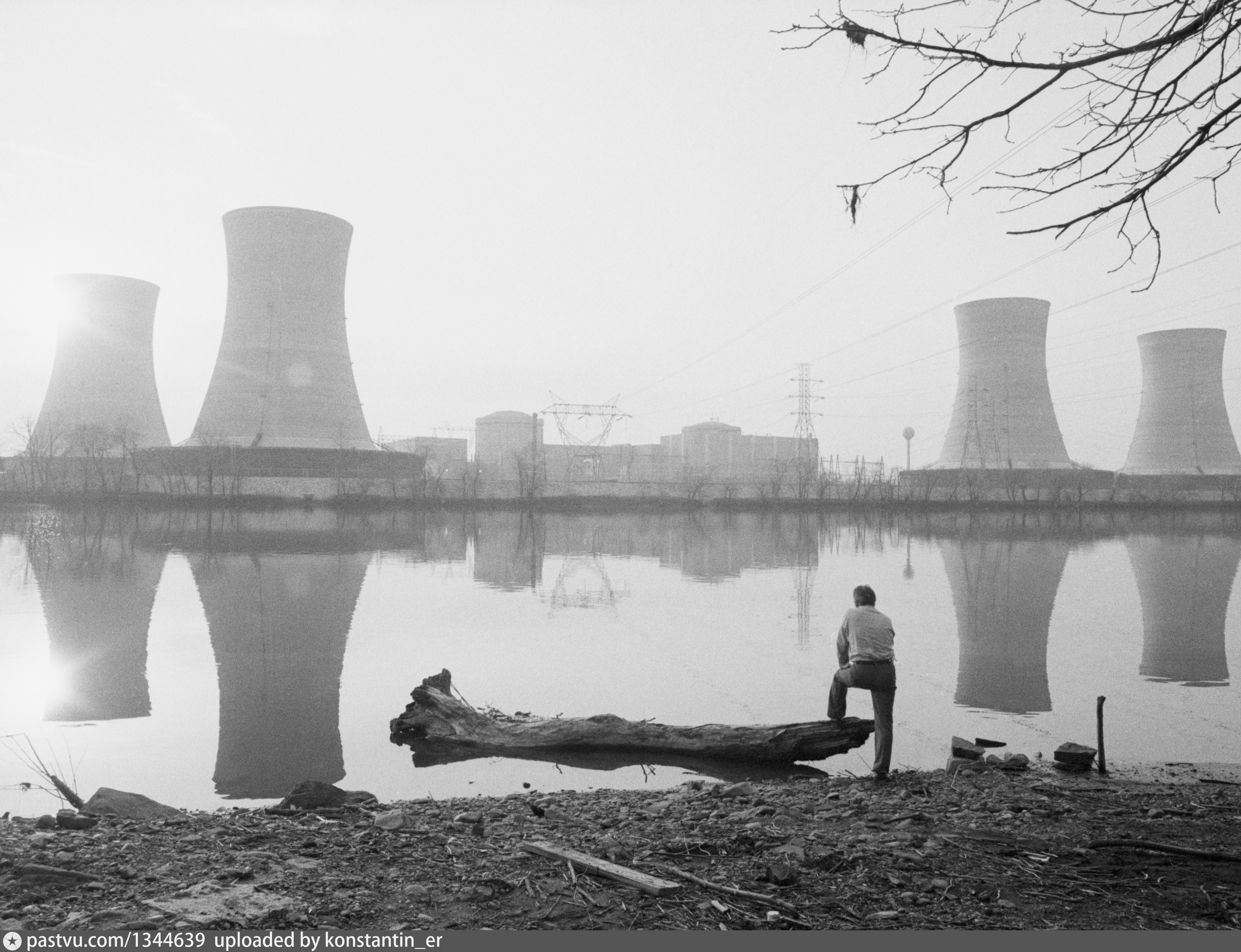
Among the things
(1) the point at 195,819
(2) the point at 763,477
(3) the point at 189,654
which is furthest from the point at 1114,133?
(2) the point at 763,477

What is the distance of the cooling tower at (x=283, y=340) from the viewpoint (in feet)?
93.8

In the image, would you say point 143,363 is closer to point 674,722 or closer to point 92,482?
point 92,482

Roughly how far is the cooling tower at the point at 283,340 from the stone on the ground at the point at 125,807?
27.4 m

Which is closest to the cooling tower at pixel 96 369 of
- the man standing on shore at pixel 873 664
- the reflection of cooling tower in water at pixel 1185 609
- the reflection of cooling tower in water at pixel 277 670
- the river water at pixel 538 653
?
A: the river water at pixel 538 653

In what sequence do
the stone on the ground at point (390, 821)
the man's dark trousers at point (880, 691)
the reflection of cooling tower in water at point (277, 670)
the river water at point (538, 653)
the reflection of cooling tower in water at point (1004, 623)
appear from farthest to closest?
the reflection of cooling tower in water at point (1004, 623) < the river water at point (538, 653) < the reflection of cooling tower in water at point (277, 670) < the man's dark trousers at point (880, 691) < the stone on the ground at point (390, 821)

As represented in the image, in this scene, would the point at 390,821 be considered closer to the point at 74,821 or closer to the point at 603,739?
the point at 74,821

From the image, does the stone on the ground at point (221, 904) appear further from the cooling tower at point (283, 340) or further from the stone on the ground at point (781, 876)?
the cooling tower at point (283, 340)

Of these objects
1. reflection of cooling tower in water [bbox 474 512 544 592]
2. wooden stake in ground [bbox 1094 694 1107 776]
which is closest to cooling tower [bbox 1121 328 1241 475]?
reflection of cooling tower in water [bbox 474 512 544 592]

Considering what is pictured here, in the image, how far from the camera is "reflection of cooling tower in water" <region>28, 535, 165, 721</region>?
5305 mm

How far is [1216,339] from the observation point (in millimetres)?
36750

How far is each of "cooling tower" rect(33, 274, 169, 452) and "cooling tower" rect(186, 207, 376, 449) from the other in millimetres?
5080

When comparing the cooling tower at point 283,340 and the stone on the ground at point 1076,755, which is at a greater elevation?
the cooling tower at point 283,340

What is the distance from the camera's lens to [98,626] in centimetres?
782

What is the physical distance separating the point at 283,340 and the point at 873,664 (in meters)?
27.9
